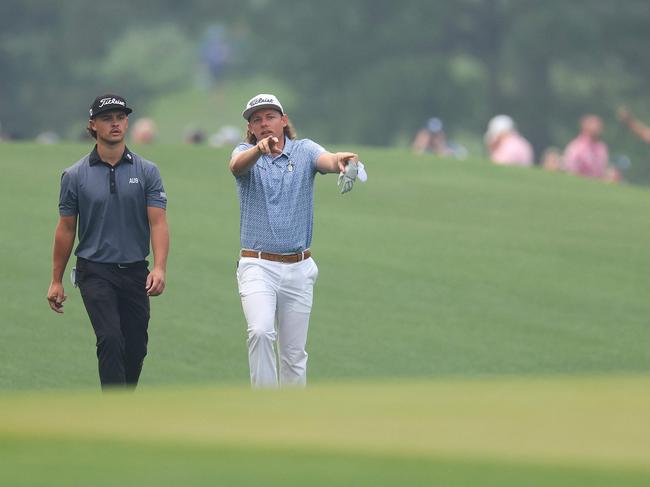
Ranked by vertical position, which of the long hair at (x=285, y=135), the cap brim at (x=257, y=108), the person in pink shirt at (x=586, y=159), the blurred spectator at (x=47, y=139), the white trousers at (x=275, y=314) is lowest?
the white trousers at (x=275, y=314)

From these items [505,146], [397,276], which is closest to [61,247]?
[397,276]

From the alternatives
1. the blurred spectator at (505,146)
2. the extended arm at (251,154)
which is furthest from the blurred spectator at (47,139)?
the extended arm at (251,154)

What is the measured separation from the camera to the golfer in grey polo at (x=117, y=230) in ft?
34.1

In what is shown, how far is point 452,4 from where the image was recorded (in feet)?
214

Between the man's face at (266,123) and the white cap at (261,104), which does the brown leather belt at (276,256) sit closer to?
the man's face at (266,123)

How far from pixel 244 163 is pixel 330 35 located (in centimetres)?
5449

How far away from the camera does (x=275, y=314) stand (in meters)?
10.6

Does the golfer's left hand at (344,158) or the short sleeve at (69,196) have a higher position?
the golfer's left hand at (344,158)

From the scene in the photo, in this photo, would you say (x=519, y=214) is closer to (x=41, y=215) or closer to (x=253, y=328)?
(x=41, y=215)

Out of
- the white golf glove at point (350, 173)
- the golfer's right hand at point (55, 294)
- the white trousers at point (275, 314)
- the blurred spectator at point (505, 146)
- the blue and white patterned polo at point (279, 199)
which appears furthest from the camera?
the blurred spectator at point (505, 146)

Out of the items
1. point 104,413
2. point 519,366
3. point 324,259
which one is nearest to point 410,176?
point 324,259

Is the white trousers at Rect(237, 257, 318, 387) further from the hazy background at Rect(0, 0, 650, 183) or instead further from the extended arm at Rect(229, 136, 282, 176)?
the hazy background at Rect(0, 0, 650, 183)

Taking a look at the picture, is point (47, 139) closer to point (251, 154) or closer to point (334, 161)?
point (334, 161)

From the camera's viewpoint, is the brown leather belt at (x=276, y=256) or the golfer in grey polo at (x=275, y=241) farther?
the brown leather belt at (x=276, y=256)
